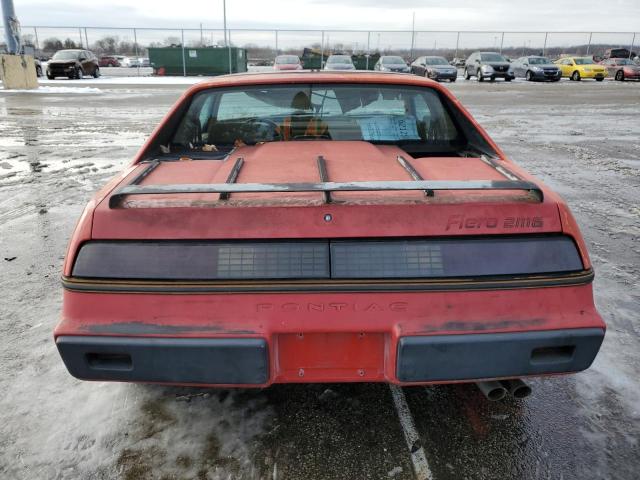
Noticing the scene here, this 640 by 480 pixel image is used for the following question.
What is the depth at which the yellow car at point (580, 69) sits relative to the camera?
3014 centimetres

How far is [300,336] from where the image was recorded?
74.6 inches

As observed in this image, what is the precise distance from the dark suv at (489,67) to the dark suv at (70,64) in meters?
22.2

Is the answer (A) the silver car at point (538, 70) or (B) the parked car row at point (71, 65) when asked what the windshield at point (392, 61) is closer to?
(A) the silver car at point (538, 70)

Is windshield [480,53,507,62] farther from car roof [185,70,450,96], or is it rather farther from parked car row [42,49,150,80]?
car roof [185,70,450,96]

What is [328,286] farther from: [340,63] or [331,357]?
[340,63]

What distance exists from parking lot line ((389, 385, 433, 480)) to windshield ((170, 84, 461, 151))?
4.93ft

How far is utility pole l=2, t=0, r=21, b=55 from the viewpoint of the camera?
19359mm

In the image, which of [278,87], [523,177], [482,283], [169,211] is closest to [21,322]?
[169,211]

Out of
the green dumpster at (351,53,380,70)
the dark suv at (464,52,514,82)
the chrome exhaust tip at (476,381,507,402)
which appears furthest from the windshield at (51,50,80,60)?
the chrome exhaust tip at (476,381,507,402)

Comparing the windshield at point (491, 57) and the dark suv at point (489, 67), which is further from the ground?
the windshield at point (491, 57)

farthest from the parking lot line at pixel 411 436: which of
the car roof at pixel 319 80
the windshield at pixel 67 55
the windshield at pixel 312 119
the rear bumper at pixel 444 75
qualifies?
the windshield at pixel 67 55

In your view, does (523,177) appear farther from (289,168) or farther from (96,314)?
(96,314)

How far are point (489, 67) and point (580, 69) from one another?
609 cm

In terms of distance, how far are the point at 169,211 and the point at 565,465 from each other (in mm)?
1877
